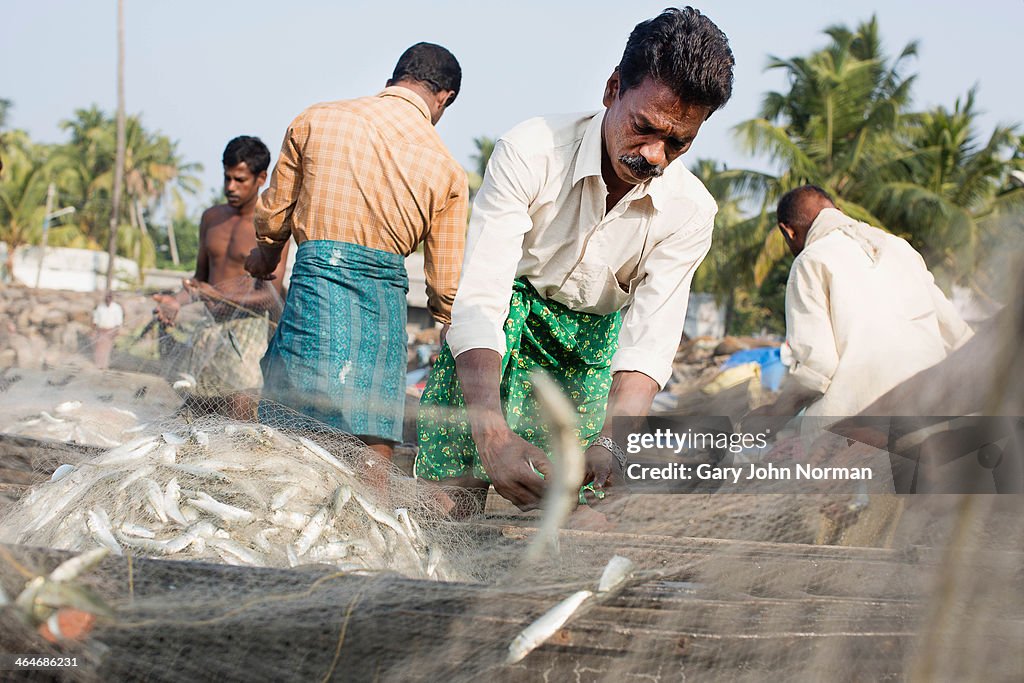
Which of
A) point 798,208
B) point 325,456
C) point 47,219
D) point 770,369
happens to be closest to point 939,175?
point 770,369

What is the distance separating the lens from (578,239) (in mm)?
2627

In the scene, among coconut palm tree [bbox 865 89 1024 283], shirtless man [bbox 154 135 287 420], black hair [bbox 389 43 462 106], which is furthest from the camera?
coconut palm tree [bbox 865 89 1024 283]

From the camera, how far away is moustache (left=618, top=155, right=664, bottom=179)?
7.52 feet

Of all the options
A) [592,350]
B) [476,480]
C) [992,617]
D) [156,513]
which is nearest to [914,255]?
[592,350]

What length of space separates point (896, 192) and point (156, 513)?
18379mm

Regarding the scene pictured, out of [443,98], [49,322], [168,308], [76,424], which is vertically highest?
[443,98]

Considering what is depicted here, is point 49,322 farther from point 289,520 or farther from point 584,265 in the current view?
point 289,520

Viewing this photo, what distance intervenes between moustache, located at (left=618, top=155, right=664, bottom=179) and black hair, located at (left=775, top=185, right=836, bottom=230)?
1.95 m

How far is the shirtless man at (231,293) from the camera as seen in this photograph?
483cm

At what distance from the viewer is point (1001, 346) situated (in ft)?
4.09

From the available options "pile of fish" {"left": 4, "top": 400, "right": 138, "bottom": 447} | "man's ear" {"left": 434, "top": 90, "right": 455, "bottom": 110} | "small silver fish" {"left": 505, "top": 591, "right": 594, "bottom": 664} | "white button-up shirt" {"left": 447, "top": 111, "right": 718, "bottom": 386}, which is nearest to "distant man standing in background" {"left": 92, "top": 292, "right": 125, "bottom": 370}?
"pile of fish" {"left": 4, "top": 400, "right": 138, "bottom": 447}

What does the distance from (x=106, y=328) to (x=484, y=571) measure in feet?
16.4

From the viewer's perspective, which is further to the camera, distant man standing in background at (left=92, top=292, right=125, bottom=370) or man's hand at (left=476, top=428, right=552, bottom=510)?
distant man standing in background at (left=92, top=292, right=125, bottom=370)

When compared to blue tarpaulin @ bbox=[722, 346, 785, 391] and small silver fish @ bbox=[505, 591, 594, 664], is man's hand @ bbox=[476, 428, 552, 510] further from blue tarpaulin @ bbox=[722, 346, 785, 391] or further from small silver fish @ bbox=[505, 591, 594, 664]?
blue tarpaulin @ bbox=[722, 346, 785, 391]
